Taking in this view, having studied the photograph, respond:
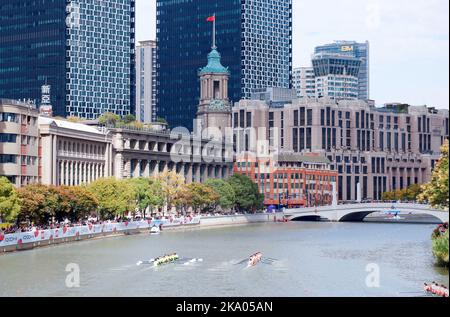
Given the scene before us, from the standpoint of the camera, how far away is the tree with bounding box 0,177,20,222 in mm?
124250

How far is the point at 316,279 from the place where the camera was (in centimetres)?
9431

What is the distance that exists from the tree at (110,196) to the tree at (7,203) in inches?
1603

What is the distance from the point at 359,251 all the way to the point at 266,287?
4332 cm

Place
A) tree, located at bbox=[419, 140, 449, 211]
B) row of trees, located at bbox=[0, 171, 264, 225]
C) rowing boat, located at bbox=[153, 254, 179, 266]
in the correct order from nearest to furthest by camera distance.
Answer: tree, located at bbox=[419, 140, 449, 211]
rowing boat, located at bbox=[153, 254, 179, 266]
row of trees, located at bbox=[0, 171, 264, 225]

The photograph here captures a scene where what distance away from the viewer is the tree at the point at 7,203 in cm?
12425

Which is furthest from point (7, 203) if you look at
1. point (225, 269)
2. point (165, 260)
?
point (225, 269)

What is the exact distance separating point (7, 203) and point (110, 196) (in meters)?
47.8

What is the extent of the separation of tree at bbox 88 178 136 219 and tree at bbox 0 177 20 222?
134 ft

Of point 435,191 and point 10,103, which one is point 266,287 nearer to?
point 435,191

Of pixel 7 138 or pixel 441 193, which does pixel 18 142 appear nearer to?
pixel 7 138

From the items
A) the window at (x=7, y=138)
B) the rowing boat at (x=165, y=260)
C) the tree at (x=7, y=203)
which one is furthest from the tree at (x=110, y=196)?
the rowing boat at (x=165, y=260)

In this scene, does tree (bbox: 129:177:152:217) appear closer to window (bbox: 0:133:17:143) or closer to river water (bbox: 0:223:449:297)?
river water (bbox: 0:223:449:297)

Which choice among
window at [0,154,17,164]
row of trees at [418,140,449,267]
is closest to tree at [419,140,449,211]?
row of trees at [418,140,449,267]

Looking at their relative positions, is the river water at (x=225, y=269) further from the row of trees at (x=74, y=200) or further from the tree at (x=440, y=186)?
the row of trees at (x=74, y=200)
